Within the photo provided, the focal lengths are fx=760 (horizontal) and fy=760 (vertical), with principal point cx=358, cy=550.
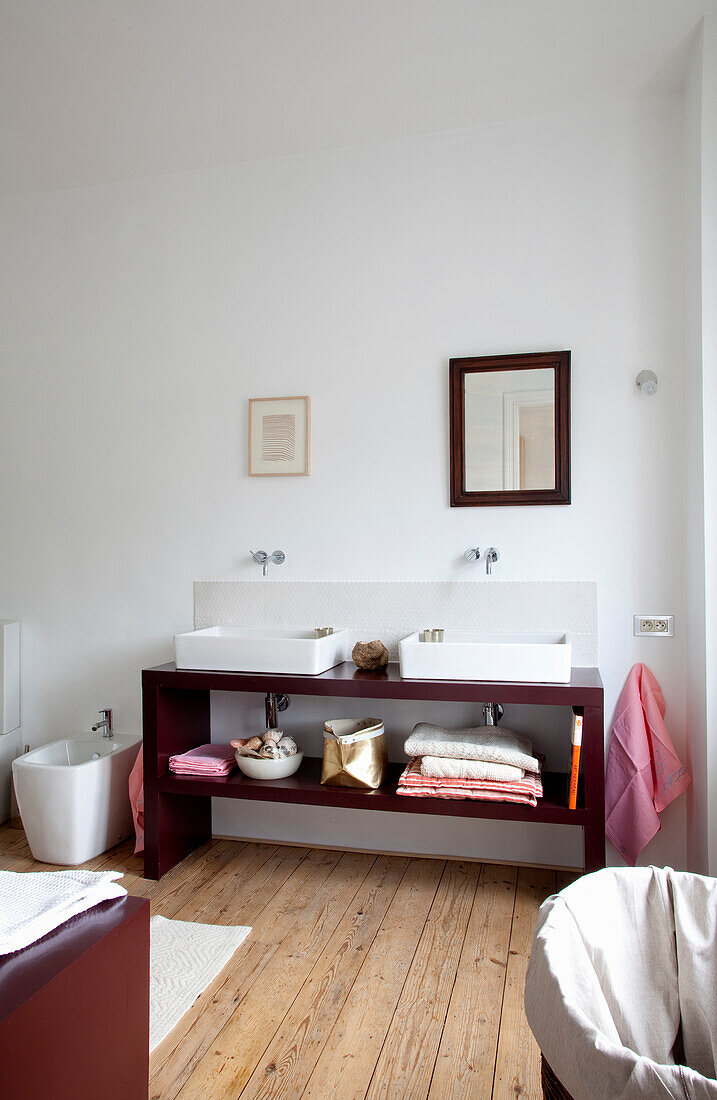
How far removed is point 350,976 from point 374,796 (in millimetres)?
567

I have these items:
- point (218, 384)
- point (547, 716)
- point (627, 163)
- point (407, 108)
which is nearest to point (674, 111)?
point (627, 163)

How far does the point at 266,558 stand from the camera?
9.93ft

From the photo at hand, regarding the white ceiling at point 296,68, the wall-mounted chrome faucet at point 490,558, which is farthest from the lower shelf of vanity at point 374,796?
the white ceiling at point 296,68

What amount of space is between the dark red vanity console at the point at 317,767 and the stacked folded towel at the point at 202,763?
0.03 m

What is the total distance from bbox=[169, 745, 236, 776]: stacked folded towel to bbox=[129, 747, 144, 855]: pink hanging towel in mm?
225

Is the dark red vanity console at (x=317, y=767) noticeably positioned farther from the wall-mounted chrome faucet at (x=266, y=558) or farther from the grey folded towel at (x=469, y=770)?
the wall-mounted chrome faucet at (x=266, y=558)

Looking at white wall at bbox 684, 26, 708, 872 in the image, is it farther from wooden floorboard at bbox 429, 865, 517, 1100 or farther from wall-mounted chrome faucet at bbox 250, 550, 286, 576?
wall-mounted chrome faucet at bbox 250, 550, 286, 576

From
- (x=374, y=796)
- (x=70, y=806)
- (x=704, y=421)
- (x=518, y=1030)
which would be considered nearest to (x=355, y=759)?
(x=374, y=796)

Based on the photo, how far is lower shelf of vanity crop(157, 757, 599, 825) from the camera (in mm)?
2375

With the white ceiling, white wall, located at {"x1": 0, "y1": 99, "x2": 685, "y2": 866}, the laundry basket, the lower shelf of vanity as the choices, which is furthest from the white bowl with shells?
the white ceiling

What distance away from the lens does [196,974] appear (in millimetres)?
2076

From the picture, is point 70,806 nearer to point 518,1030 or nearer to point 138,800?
point 138,800

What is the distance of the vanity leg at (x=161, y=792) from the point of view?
8.96 feet

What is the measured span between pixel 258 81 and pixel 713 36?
1450mm
